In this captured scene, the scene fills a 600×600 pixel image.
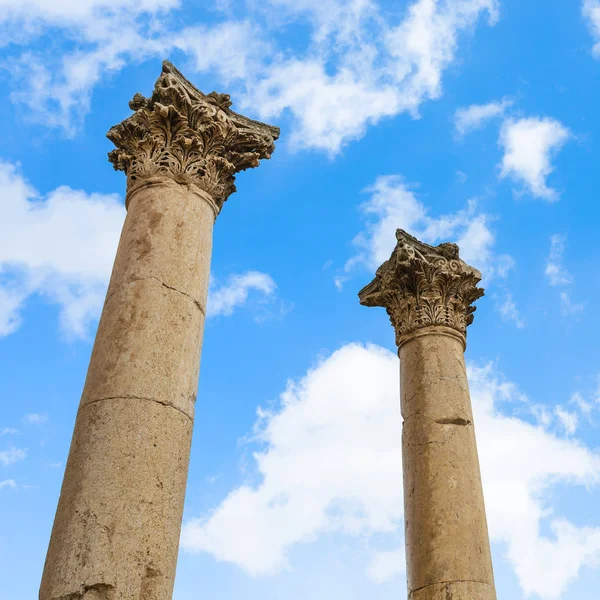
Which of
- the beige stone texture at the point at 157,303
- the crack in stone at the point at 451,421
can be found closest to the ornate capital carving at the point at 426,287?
the crack in stone at the point at 451,421

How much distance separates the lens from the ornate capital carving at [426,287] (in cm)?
1506

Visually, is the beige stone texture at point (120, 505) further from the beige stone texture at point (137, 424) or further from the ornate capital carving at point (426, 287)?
the ornate capital carving at point (426, 287)

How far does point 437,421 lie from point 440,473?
41.1 inches

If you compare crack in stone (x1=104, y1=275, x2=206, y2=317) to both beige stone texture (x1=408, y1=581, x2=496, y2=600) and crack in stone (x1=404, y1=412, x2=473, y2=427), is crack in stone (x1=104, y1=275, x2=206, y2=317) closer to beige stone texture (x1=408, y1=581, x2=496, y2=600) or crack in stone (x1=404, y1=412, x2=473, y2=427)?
crack in stone (x1=404, y1=412, x2=473, y2=427)

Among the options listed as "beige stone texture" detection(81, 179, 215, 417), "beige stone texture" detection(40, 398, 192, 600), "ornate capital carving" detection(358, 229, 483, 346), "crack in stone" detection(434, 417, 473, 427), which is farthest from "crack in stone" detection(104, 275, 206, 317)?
"ornate capital carving" detection(358, 229, 483, 346)

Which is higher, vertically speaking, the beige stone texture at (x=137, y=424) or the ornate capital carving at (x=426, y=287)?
the ornate capital carving at (x=426, y=287)

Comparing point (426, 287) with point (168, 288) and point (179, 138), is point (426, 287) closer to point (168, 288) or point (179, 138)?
point (179, 138)

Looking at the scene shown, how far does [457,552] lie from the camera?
11828 mm

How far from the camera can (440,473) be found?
12688mm

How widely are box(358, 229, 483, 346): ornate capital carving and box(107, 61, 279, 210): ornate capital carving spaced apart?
567 cm

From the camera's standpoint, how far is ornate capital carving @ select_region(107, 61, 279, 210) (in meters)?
10.3

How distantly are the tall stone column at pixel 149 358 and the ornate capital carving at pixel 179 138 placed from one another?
0.06 feet

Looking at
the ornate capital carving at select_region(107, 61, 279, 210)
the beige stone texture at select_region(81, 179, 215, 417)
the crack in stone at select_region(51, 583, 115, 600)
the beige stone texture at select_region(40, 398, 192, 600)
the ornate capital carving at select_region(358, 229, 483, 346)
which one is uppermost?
the ornate capital carving at select_region(358, 229, 483, 346)

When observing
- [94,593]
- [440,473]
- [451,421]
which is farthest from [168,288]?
[451,421]
